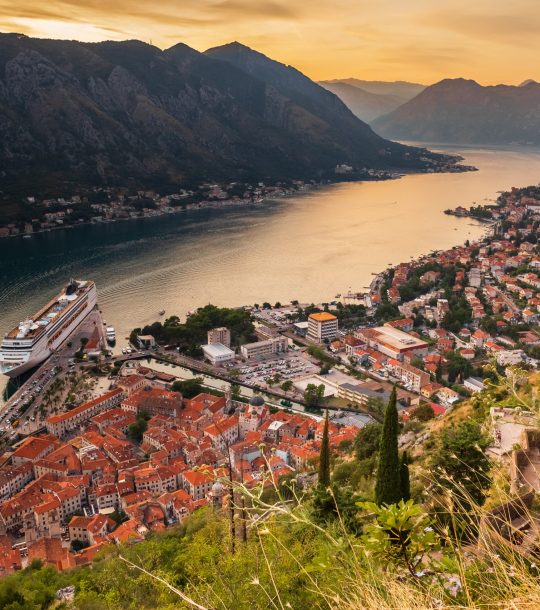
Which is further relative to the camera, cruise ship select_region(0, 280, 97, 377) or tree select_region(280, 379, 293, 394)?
cruise ship select_region(0, 280, 97, 377)

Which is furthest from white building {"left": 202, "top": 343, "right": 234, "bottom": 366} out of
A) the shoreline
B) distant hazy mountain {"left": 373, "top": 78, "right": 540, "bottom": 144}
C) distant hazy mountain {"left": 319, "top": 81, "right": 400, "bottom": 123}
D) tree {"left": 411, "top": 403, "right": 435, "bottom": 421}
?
distant hazy mountain {"left": 319, "top": 81, "right": 400, "bottom": 123}

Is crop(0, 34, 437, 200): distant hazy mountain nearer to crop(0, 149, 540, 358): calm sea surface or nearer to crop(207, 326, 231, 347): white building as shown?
crop(0, 149, 540, 358): calm sea surface

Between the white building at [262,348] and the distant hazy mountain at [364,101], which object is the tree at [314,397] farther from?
the distant hazy mountain at [364,101]

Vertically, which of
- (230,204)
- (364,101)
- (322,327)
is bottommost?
(230,204)

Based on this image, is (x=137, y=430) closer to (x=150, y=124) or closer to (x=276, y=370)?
(x=276, y=370)

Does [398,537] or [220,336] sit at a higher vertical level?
[398,537]

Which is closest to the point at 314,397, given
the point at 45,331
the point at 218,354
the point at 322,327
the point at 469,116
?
the point at 218,354

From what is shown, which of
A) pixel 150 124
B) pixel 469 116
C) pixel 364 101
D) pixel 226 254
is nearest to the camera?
pixel 226 254
